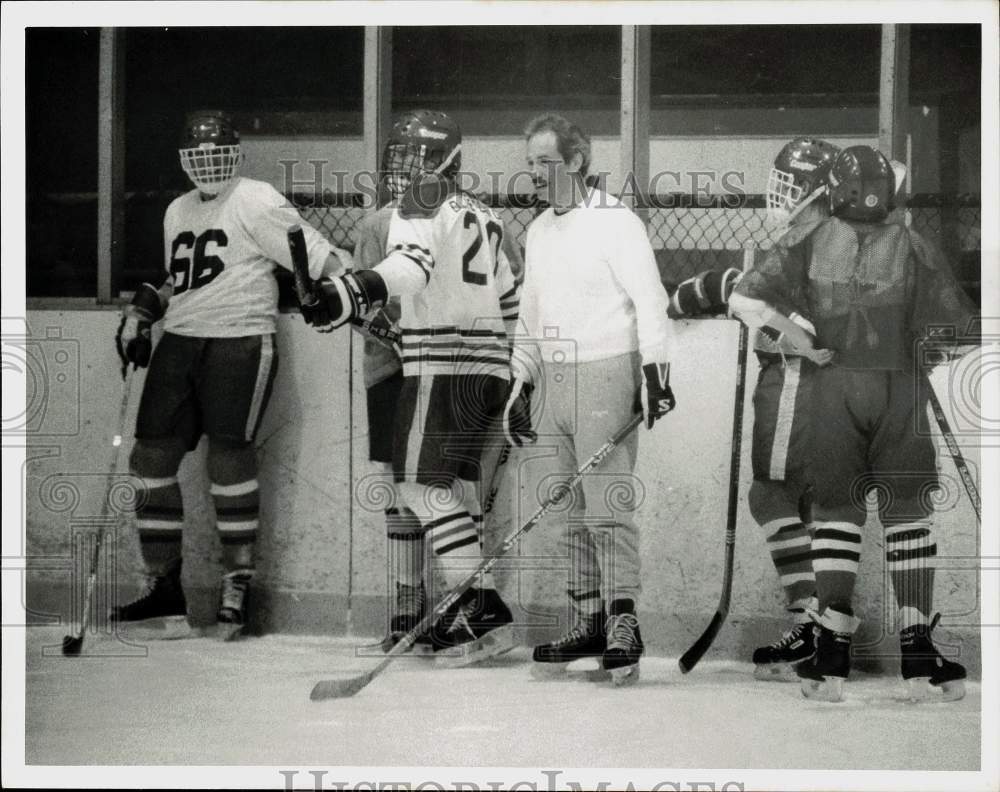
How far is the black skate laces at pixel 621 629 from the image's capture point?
360 cm

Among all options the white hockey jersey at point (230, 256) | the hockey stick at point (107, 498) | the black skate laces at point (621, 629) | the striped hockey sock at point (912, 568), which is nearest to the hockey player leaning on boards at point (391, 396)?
the white hockey jersey at point (230, 256)

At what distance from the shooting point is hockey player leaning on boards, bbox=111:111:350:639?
3.74m

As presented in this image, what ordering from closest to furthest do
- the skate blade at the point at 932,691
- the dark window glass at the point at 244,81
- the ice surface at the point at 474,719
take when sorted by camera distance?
the ice surface at the point at 474,719
the skate blade at the point at 932,691
the dark window glass at the point at 244,81

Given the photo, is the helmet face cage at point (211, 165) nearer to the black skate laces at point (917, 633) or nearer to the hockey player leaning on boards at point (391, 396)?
the hockey player leaning on boards at point (391, 396)

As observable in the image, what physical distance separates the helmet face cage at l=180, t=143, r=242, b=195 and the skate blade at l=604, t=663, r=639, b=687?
5.18 feet

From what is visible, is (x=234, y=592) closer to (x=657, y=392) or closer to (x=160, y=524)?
(x=160, y=524)

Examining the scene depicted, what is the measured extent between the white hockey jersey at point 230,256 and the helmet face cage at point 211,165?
2 cm

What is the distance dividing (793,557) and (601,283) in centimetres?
84

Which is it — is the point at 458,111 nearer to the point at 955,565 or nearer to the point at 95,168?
the point at 95,168

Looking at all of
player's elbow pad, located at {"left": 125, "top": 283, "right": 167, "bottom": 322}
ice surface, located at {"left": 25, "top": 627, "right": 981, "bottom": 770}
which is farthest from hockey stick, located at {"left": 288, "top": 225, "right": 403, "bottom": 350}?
ice surface, located at {"left": 25, "top": 627, "right": 981, "bottom": 770}

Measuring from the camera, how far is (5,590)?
370cm

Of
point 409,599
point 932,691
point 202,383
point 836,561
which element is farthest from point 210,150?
point 932,691

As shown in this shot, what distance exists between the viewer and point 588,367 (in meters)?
3.61

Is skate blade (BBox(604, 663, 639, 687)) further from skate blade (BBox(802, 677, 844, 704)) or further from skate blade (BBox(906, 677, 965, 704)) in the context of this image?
skate blade (BBox(906, 677, 965, 704))
